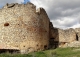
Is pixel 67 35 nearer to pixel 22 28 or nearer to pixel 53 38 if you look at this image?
pixel 53 38

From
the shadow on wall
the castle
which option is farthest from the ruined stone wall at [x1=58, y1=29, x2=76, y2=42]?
the castle

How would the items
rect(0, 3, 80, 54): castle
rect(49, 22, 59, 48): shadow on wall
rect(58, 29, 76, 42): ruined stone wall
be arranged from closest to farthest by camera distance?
rect(0, 3, 80, 54): castle < rect(49, 22, 59, 48): shadow on wall < rect(58, 29, 76, 42): ruined stone wall

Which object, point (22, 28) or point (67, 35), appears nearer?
point (22, 28)

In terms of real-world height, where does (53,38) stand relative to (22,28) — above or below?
below

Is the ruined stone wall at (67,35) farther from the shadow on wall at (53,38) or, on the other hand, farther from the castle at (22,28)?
the castle at (22,28)

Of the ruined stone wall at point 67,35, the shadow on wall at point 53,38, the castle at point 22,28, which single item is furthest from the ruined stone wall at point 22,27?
the ruined stone wall at point 67,35

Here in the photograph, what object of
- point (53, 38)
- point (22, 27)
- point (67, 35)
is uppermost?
point (22, 27)

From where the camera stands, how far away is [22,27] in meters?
19.7

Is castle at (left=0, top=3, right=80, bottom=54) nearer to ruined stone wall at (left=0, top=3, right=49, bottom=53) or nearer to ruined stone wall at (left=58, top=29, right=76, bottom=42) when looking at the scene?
ruined stone wall at (left=0, top=3, right=49, bottom=53)

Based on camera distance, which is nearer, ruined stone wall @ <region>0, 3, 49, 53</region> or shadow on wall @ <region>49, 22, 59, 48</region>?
ruined stone wall @ <region>0, 3, 49, 53</region>

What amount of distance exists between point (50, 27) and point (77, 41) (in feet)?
12.9

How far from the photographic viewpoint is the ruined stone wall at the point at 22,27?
19.5m

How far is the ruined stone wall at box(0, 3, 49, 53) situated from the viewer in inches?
766

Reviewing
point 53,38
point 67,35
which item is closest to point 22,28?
point 53,38
